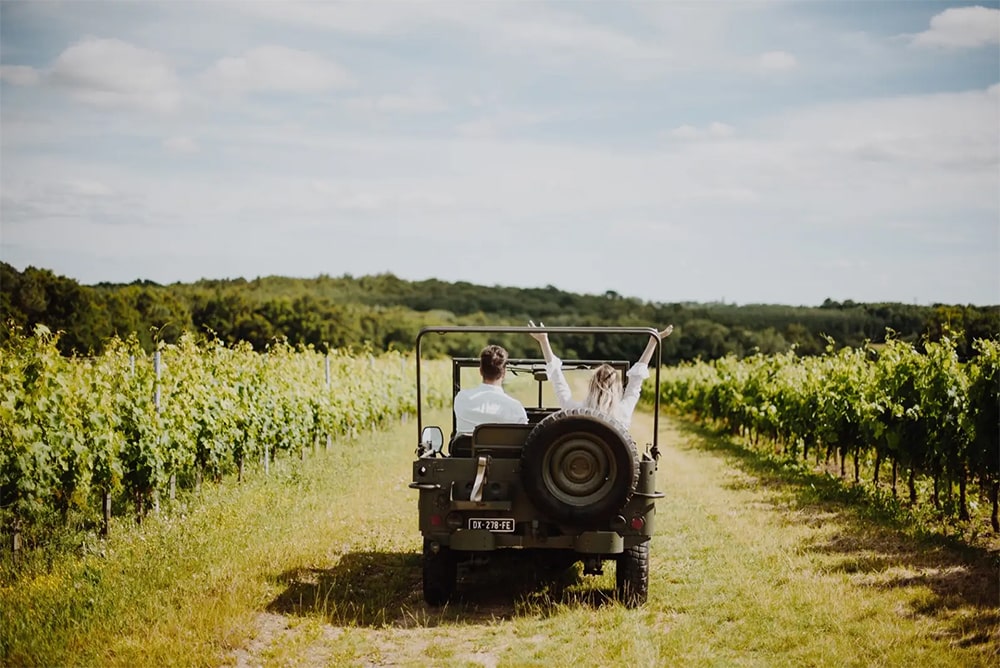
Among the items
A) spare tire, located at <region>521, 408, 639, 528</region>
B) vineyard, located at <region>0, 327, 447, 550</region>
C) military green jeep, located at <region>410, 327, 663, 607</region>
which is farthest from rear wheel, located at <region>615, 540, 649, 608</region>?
vineyard, located at <region>0, 327, 447, 550</region>

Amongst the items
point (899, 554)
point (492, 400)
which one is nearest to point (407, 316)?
point (899, 554)

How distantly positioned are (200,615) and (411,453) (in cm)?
1063

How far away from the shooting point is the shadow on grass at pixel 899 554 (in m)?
6.46

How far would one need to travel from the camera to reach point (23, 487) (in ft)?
24.0

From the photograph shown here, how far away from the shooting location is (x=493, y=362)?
658 centimetres

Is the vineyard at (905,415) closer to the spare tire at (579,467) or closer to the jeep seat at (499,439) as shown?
the spare tire at (579,467)

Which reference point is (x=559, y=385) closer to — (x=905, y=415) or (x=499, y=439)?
(x=499, y=439)

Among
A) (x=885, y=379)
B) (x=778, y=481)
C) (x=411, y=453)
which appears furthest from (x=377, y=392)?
(x=885, y=379)

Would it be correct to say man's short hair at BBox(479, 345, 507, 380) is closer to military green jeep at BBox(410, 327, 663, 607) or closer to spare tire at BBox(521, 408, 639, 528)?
military green jeep at BBox(410, 327, 663, 607)

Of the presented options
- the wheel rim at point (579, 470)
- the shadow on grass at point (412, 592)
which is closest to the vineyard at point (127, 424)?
the shadow on grass at point (412, 592)

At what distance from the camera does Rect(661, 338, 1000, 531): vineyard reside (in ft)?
30.0

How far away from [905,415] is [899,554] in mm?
3109

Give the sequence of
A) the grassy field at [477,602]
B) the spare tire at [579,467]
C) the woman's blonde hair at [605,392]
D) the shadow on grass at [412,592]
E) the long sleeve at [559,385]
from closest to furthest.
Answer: the grassy field at [477,602] → the spare tire at [579,467] → the shadow on grass at [412,592] → the woman's blonde hair at [605,392] → the long sleeve at [559,385]

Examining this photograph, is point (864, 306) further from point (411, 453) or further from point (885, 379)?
point (411, 453)
